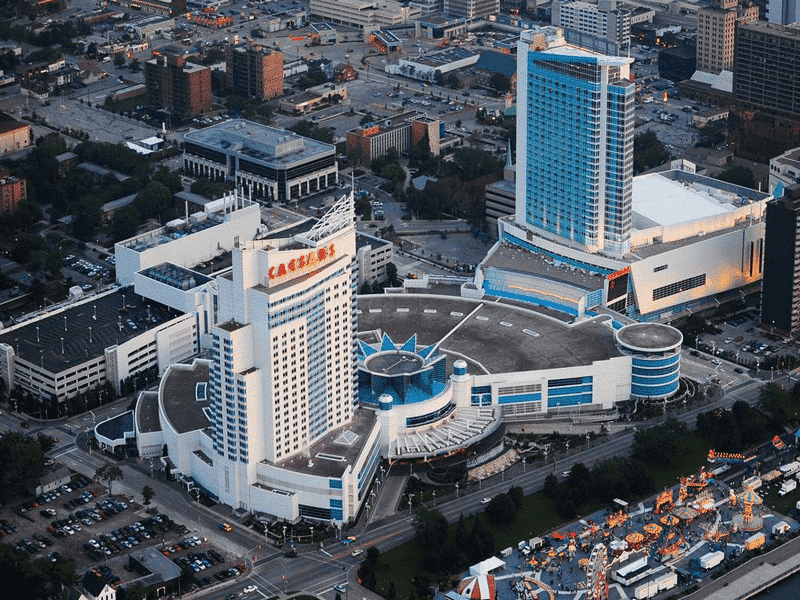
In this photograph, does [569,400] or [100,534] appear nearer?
[100,534]

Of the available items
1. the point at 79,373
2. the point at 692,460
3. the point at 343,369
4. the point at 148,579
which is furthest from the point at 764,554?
the point at 79,373

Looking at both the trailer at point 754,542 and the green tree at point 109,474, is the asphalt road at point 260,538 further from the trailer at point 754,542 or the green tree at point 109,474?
the trailer at point 754,542

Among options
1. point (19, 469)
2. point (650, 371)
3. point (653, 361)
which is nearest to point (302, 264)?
point (19, 469)

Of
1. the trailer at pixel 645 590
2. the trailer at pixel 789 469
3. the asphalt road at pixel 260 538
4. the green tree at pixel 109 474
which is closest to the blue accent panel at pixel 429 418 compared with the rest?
the asphalt road at pixel 260 538

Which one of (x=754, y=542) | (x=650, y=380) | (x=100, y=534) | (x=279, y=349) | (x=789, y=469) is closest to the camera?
(x=754, y=542)

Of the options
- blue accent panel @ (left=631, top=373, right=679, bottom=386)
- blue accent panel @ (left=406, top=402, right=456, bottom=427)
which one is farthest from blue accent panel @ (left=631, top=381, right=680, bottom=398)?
blue accent panel @ (left=406, top=402, right=456, bottom=427)

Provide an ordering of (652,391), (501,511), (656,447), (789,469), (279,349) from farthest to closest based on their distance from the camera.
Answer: (652,391) < (656,447) < (789,469) < (501,511) < (279,349)

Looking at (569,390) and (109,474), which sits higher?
(569,390)

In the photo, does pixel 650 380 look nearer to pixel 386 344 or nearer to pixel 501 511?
pixel 386 344
